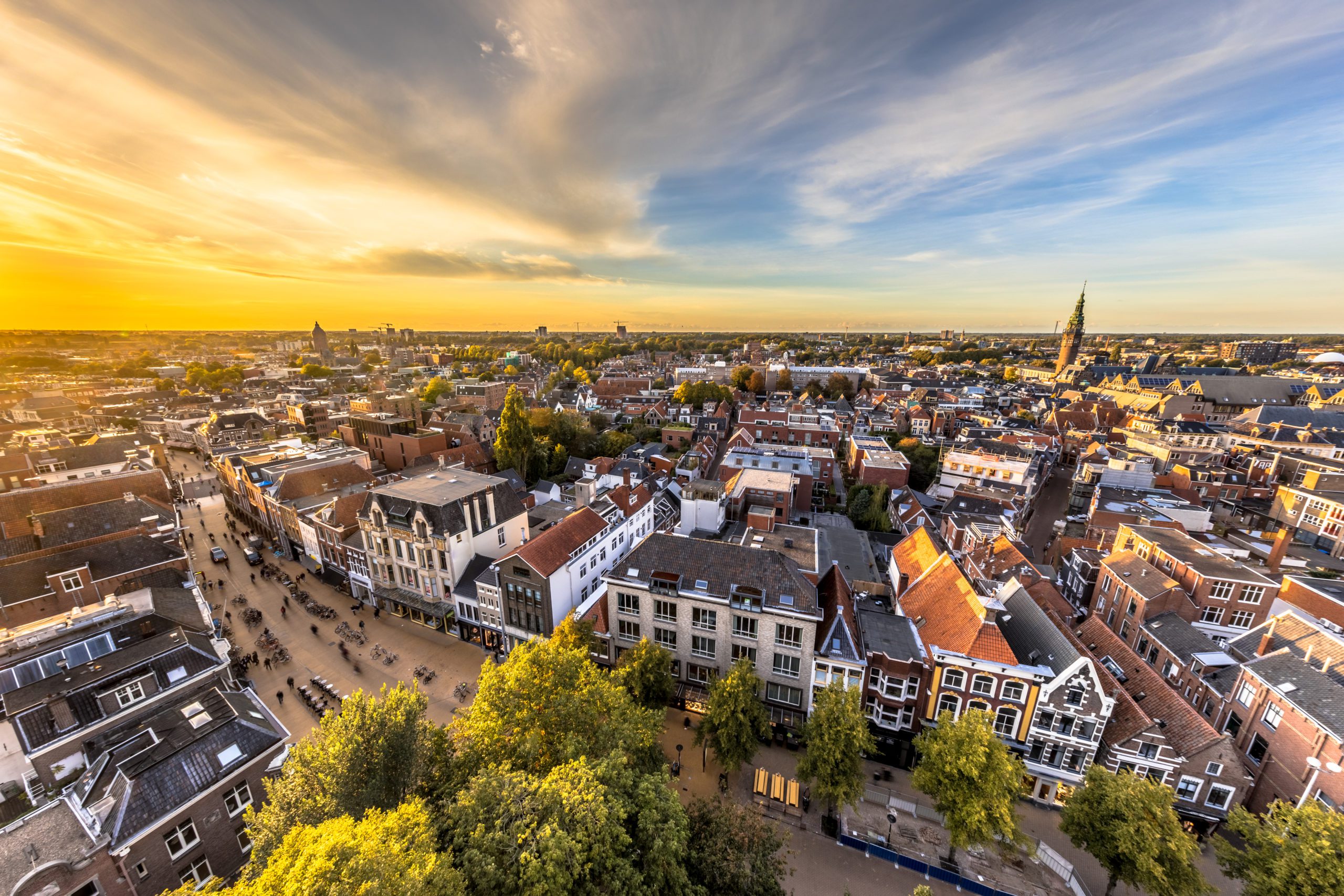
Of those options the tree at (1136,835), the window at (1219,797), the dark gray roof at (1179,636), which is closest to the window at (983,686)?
the tree at (1136,835)

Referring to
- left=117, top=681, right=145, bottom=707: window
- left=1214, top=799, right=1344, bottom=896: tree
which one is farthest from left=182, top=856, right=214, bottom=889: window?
left=1214, top=799, right=1344, bottom=896: tree

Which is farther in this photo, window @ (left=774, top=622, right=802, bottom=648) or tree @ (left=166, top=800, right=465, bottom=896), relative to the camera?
window @ (left=774, top=622, right=802, bottom=648)

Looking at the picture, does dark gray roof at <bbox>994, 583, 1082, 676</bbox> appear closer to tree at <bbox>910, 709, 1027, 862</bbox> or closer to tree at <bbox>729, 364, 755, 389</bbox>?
tree at <bbox>910, 709, 1027, 862</bbox>

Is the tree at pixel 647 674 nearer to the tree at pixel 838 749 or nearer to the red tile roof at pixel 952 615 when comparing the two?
the tree at pixel 838 749

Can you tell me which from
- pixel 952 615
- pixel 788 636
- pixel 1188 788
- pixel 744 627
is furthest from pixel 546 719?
pixel 1188 788

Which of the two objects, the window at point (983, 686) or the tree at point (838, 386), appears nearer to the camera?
the window at point (983, 686)

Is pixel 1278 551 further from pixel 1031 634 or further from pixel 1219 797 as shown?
pixel 1031 634

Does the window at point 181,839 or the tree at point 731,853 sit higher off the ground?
the tree at point 731,853
